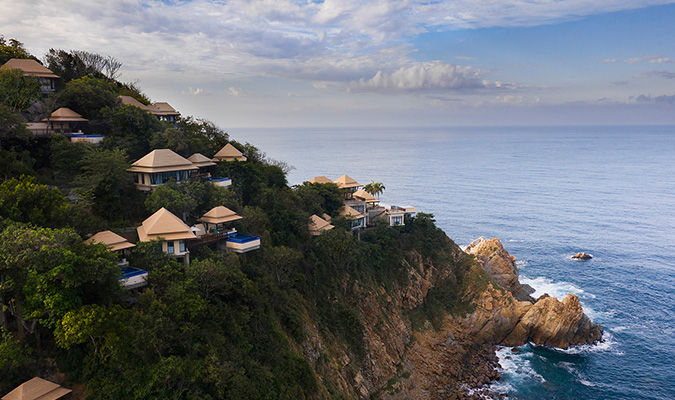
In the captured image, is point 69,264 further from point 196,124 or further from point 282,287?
point 196,124

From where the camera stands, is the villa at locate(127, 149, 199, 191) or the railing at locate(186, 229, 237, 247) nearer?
the railing at locate(186, 229, 237, 247)

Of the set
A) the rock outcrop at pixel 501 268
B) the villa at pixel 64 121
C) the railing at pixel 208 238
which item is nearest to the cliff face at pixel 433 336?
the rock outcrop at pixel 501 268

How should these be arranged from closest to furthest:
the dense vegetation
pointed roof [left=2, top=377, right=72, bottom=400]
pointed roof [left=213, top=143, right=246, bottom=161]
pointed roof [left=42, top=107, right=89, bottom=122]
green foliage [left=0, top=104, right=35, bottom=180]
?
pointed roof [left=2, top=377, right=72, bottom=400]
the dense vegetation
green foliage [left=0, top=104, right=35, bottom=180]
pointed roof [left=42, top=107, right=89, bottom=122]
pointed roof [left=213, top=143, right=246, bottom=161]

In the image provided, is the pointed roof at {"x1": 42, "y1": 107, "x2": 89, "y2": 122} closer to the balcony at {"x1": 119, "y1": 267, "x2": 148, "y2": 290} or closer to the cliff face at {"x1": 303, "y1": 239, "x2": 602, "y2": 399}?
the balcony at {"x1": 119, "y1": 267, "x2": 148, "y2": 290}

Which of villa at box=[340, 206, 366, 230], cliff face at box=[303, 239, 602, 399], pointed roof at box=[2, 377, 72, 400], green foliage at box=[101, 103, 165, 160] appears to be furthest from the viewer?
villa at box=[340, 206, 366, 230]

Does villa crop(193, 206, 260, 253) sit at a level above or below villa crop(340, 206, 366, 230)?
A: above

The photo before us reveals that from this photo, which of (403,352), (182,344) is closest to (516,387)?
(403,352)

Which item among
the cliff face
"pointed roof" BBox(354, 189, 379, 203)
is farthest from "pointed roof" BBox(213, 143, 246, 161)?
the cliff face

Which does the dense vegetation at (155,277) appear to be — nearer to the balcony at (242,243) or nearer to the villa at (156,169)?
the balcony at (242,243)
